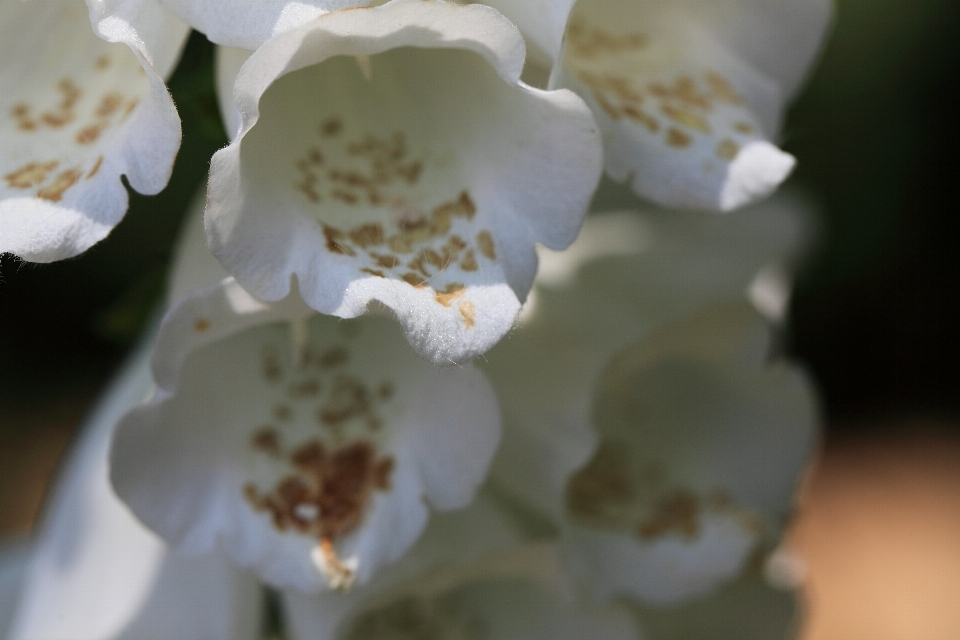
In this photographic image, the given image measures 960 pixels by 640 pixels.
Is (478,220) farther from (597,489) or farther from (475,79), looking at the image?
(597,489)

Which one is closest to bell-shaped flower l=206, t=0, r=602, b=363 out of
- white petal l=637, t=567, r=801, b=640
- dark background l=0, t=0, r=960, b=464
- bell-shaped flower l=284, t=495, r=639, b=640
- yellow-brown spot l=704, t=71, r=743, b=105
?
yellow-brown spot l=704, t=71, r=743, b=105

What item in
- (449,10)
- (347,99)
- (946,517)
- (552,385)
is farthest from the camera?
(946,517)

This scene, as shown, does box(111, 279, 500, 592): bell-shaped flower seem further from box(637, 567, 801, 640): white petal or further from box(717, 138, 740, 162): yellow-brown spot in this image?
box(637, 567, 801, 640): white petal

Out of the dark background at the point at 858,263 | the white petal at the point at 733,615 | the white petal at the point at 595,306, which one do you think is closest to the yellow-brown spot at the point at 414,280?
the white petal at the point at 595,306

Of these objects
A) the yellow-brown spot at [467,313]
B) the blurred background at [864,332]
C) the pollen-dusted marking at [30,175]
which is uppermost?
the yellow-brown spot at [467,313]

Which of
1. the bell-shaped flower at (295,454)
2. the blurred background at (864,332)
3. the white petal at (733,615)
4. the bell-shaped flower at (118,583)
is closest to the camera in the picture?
the bell-shaped flower at (295,454)

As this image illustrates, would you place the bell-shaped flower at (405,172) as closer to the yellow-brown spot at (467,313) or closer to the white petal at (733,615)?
the yellow-brown spot at (467,313)

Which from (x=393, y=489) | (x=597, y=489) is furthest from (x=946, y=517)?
(x=393, y=489)
